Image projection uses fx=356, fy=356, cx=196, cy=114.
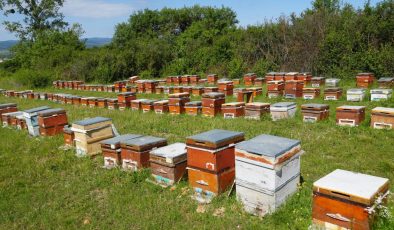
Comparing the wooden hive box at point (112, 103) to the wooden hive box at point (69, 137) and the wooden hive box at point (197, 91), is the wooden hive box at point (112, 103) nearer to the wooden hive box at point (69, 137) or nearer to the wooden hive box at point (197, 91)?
the wooden hive box at point (197, 91)

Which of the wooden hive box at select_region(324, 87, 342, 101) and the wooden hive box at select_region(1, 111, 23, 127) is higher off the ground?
the wooden hive box at select_region(324, 87, 342, 101)

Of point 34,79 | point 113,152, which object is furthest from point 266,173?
point 34,79

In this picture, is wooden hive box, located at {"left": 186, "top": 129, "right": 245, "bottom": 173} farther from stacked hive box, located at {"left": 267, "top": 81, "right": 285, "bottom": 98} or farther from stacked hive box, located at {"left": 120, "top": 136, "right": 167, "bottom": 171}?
stacked hive box, located at {"left": 267, "top": 81, "right": 285, "bottom": 98}

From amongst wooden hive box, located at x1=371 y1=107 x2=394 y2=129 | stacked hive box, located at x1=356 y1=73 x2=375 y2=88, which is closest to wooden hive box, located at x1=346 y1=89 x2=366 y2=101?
wooden hive box, located at x1=371 y1=107 x2=394 y2=129

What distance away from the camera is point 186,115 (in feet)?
39.1

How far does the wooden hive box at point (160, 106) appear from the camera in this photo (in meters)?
12.6

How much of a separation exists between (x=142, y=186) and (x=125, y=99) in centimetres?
860

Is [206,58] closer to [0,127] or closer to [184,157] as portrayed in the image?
[0,127]

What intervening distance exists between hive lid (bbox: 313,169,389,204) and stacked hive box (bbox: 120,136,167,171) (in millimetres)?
3301

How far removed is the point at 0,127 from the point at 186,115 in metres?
6.39

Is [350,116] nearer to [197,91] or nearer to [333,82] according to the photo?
[333,82]

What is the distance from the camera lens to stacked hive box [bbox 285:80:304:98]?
1314 centimetres

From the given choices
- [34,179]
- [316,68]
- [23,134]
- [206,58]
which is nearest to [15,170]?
[34,179]

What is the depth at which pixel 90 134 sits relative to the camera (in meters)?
7.86
